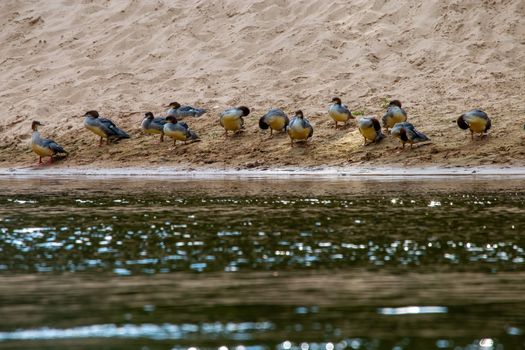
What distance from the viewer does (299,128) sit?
74.7 feet

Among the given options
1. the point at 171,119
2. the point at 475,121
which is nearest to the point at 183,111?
the point at 171,119

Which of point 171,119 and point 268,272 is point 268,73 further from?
point 268,272

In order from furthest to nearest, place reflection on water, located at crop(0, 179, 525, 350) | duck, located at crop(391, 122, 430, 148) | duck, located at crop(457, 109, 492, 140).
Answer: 1. duck, located at crop(391, 122, 430, 148)
2. duck, located at crop(457, 109, 492, 140)
3. reflection on water, located at crop(0, 179, 525, 350)

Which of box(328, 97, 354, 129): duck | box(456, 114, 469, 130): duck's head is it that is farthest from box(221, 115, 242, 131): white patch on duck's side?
box(456, 114, 469, 130): duck's head

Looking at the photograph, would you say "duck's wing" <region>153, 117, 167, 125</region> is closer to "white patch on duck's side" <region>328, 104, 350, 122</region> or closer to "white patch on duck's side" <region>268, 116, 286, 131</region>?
"white patch on duck's side" <region>268, 116, 286, 131</region>

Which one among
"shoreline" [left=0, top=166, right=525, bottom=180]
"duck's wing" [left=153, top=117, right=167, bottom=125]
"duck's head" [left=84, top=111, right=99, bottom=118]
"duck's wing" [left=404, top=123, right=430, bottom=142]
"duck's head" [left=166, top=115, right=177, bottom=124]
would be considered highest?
"duck's head" [left=84, top=111, right=99, bottom=118]

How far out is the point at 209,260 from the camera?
33.3ft

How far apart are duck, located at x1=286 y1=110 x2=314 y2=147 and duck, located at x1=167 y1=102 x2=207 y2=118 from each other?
3.25 meters

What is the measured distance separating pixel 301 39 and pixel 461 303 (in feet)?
69.9

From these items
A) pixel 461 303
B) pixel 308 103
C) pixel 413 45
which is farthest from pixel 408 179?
pixel 461 303

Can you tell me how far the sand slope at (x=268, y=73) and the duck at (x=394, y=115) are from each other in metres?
0.42

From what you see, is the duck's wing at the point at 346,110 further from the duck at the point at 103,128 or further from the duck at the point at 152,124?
the duck at the point at 103,128

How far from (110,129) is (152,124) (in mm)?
909

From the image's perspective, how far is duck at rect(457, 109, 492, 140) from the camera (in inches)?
842
